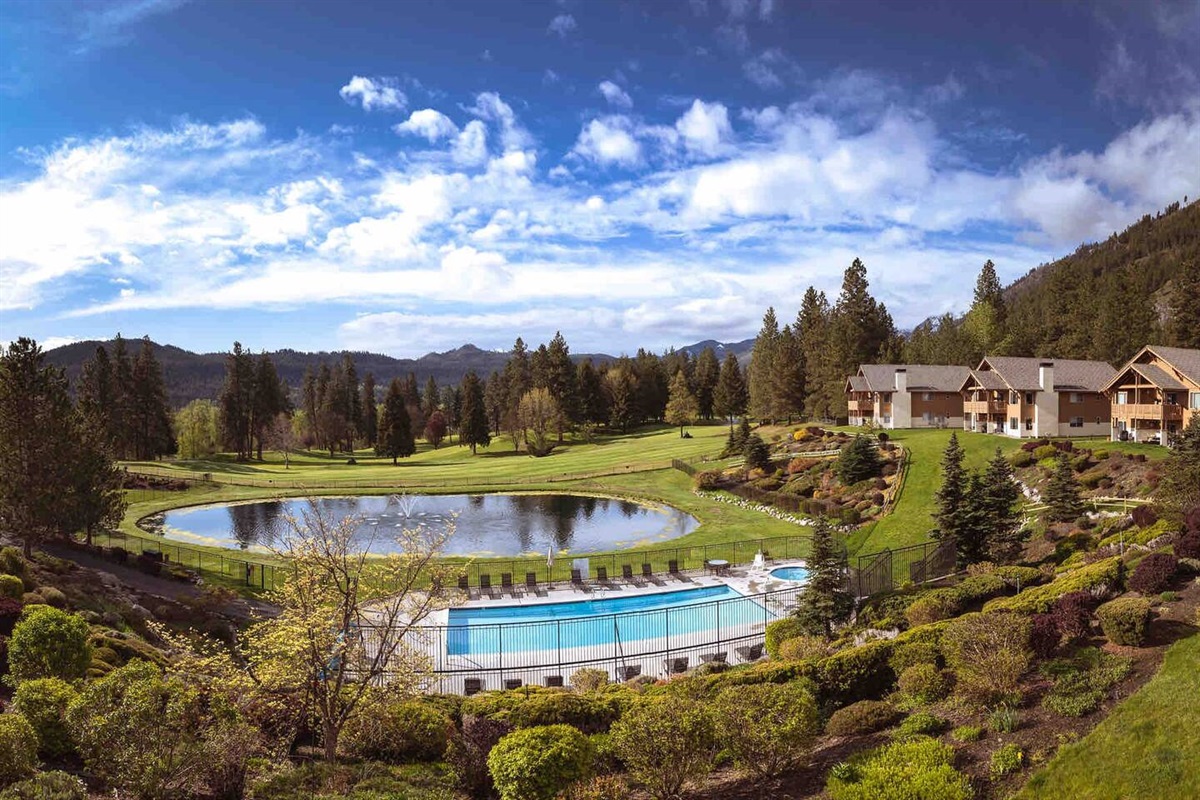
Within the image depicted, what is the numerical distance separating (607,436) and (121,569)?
254 feet

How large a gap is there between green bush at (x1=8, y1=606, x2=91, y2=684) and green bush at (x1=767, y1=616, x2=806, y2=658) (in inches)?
689

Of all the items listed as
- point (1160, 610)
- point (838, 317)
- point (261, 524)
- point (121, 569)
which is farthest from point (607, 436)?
point (1160, 610)

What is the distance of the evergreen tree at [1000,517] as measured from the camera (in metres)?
27.1

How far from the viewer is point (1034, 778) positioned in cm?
941

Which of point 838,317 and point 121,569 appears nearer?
point 121,569

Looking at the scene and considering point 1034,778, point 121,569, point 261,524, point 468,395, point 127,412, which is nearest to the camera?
point 1034,778

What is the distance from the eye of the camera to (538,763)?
1010 centimetres

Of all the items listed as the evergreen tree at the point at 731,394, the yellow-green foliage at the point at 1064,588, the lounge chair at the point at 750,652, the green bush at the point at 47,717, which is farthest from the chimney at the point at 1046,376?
the green bush at the point at 47,717

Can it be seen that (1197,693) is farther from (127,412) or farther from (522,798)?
(127,412)

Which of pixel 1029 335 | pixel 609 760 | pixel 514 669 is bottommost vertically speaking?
pixel 514 669

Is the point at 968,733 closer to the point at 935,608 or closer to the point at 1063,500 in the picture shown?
the point at 935,608

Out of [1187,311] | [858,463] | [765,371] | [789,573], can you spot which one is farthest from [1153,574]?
[765,371]

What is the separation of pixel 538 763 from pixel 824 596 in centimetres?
1394

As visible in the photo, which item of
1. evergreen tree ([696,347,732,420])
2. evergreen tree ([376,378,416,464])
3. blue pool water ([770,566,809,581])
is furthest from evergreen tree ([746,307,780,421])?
blue pool water ([770,566,809,581])
